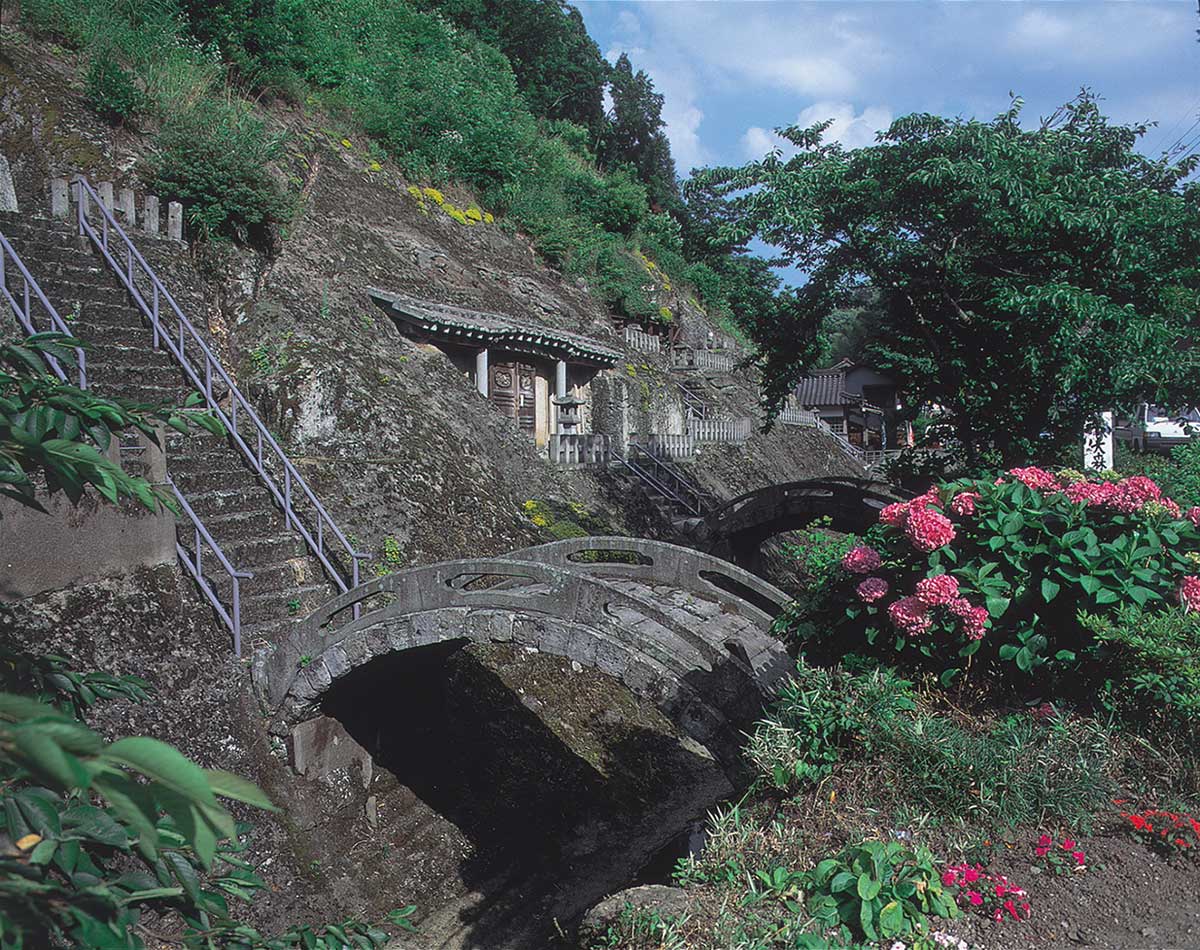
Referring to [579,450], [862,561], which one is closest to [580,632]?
[862,561]

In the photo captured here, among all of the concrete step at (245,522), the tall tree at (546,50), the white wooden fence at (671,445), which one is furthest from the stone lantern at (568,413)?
the tall tree at (546,50)

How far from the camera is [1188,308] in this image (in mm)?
10000

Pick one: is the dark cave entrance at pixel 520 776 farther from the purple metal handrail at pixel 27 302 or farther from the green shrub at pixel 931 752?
the green shrub at pixel 931 752

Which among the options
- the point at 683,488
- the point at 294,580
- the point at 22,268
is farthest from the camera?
the point at 683,488

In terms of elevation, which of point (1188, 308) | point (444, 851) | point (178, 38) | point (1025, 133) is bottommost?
point (444, 851)

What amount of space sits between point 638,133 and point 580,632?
4225cm

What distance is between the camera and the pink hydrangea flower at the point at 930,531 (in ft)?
16.8

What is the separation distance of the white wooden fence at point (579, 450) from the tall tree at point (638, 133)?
28.0 metres

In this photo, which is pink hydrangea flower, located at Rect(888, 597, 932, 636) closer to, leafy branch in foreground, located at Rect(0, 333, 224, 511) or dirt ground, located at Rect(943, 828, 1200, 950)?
dirt ground, located at Rect(943, 828, 1200, 950)

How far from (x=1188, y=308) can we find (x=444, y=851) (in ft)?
39.3

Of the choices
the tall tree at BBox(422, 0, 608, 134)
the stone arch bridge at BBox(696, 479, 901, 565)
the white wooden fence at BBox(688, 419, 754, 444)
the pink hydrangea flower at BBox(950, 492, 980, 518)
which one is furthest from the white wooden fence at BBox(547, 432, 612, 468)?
the tall tree at BBox(422, 0, 608, 134)

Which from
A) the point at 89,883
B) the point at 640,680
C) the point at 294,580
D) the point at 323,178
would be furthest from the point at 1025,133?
the point at 323,178

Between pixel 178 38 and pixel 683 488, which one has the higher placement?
pixel 178 38

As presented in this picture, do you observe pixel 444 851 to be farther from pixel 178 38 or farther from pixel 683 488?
pixel 178 38
